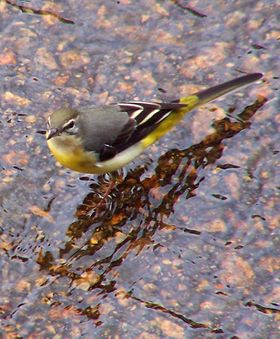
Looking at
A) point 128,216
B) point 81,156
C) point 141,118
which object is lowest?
point 128,216

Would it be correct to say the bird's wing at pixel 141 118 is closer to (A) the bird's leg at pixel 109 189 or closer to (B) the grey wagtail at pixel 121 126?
(B) the grey wagtail at pixel 121 126

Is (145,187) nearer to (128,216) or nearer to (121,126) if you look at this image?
(128,216)

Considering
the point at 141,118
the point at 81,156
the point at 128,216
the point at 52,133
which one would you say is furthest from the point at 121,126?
the point at 128,216

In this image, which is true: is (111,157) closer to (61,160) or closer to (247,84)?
(61,160)

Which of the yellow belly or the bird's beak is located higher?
the bird's beak

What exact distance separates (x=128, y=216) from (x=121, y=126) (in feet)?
3.04

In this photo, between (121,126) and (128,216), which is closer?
(128,216)

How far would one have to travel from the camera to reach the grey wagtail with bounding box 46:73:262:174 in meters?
6.78

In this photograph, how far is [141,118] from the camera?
276 inches

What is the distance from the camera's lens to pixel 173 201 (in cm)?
652

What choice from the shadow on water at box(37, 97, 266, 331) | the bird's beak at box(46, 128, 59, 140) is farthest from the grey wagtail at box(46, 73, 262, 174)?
the shadow on water at box(37, 97, 266, 331)

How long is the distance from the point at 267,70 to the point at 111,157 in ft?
5.44

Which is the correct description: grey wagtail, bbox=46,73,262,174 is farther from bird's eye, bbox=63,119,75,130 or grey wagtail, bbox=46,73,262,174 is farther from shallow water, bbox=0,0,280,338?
shallow water, bbox=0,0,280,338

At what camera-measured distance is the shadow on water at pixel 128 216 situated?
595 centimetres
